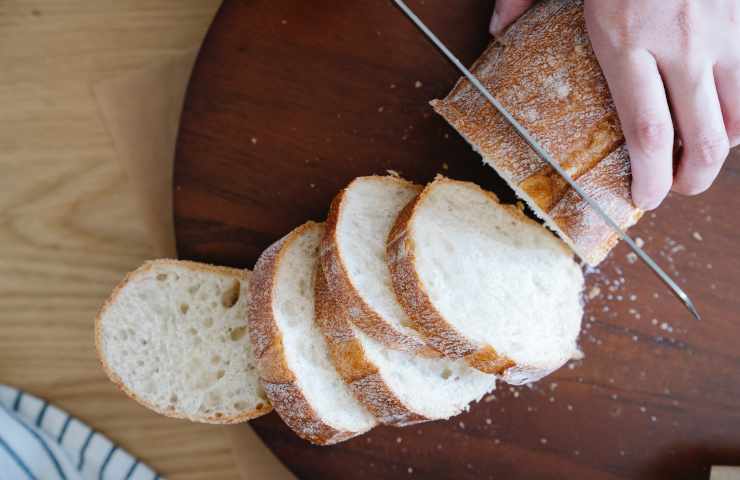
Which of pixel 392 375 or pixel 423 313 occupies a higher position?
pixel 423 313

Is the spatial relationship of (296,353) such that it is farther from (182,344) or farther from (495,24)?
(495,24)

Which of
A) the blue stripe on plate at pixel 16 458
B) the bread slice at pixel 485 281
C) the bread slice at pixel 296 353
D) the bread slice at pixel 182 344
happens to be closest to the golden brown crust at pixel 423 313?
the bread slice at pixel 485 281

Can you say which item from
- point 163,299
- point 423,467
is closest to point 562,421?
point 423,467

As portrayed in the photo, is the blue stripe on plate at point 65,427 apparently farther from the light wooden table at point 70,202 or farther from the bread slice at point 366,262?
the bread slice at point 366,262

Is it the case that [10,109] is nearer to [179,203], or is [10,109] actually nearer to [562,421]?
[179,203]

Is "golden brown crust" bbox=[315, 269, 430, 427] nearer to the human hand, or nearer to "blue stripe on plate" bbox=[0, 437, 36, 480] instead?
the human hand

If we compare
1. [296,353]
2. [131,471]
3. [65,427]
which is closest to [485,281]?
[296,353]
